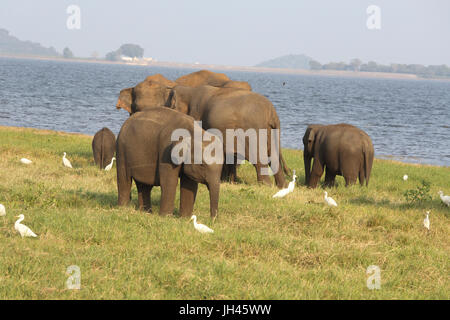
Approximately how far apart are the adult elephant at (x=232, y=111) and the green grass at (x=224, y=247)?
1.69 meters

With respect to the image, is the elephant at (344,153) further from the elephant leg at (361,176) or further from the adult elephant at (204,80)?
the adult elephant at (204,80)

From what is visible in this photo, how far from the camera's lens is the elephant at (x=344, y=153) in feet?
49.9

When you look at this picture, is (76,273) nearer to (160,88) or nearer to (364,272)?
(364,272)

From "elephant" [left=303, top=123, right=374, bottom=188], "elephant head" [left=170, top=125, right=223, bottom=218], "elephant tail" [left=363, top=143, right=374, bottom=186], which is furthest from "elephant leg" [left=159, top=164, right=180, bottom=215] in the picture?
"elephant tail" [left=363, top=143, right=374, bottom=186]

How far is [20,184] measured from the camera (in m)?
13.0

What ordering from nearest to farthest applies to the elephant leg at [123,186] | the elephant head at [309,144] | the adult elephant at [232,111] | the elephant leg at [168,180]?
the elephant leg at [168,180]
the elephant leg at [123,186]
the adult elephant at [232,111]
the elephant head at [309,144]

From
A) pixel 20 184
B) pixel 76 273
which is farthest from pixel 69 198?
pixel 76 273

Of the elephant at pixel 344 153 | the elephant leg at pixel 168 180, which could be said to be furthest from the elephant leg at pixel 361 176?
the elephant leg at pixel 168 180

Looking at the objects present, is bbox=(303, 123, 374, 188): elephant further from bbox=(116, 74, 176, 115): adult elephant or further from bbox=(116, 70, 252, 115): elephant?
bbox=(116, 74, 176, 115): adult elephant

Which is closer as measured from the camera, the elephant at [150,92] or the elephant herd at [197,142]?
the elephant herd at [197,142]

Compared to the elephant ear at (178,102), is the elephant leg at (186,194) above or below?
below

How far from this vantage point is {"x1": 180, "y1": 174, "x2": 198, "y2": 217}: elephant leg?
34.2ft

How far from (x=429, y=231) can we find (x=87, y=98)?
6179 cm

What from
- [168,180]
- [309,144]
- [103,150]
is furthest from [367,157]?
[103,150]
